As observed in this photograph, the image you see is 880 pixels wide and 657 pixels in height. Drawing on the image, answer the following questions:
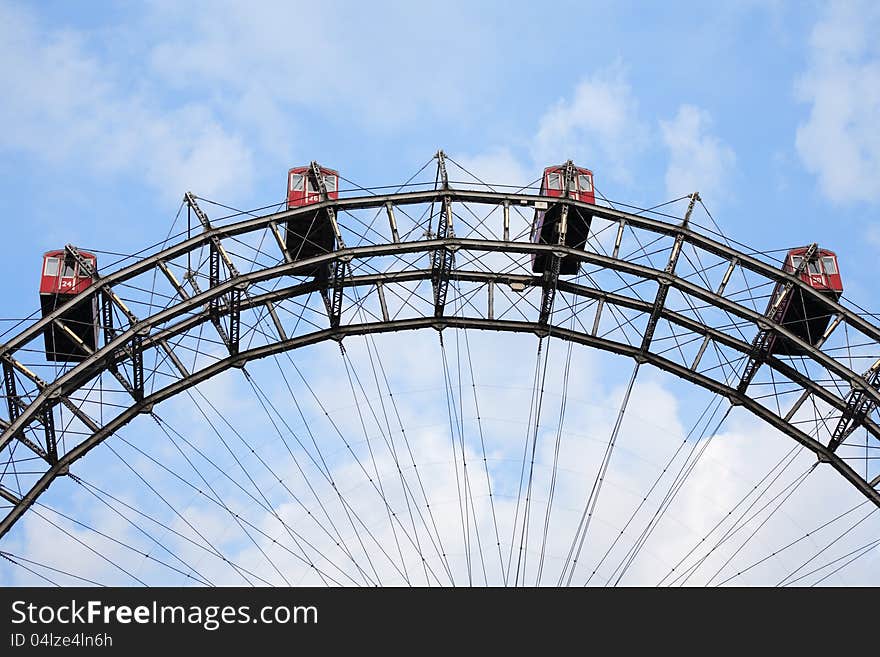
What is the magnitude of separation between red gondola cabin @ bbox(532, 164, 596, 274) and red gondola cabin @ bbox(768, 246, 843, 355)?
6.99m

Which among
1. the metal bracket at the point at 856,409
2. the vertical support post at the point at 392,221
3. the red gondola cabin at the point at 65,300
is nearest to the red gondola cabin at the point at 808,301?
the metal bracket at the point at 856,409

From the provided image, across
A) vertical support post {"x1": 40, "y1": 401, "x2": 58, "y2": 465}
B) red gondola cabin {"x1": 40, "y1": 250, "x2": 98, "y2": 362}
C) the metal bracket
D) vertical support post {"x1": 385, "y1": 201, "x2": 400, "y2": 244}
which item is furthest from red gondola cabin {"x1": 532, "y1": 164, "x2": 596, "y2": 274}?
vertical support post {"x1": 40, "y1": 401, "x2": 58, "y2": 465}

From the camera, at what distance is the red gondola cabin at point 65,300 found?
38.6 m

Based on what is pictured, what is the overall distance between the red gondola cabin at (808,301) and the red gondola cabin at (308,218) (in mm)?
15439

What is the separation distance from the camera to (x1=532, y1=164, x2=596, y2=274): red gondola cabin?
3972cm

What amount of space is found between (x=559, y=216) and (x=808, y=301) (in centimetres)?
909

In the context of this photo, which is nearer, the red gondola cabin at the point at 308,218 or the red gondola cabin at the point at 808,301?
the red gondola cabin at the point at 308,218

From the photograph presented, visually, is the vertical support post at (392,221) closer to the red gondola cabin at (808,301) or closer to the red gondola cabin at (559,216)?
the red gondola cabin at (559,216)

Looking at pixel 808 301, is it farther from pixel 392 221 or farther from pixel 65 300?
pixel 65 300

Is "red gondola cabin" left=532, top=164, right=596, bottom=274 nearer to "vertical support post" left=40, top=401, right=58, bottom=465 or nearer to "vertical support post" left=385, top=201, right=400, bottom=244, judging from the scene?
"vertical support post" left=385, top=201, right=400, bottom=244
